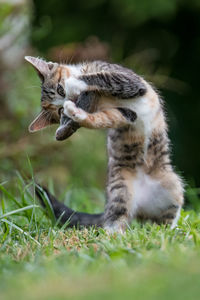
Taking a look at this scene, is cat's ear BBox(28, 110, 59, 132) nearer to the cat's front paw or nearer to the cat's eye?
the cat's eye

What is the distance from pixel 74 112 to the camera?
379 centimetres

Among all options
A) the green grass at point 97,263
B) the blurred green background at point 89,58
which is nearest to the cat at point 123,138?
the green grass at point 97,263

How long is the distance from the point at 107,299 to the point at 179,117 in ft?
25.5

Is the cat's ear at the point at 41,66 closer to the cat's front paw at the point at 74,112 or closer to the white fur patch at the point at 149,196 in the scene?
the cat's front paw at the point at 74,112

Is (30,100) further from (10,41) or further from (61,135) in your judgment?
(61,135)

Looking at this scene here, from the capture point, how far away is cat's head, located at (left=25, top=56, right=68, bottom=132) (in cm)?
435

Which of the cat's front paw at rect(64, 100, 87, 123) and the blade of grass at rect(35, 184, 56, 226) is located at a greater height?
the cat's front paw at rect(64, 100, 87, 123)

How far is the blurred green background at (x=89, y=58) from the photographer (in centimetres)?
696

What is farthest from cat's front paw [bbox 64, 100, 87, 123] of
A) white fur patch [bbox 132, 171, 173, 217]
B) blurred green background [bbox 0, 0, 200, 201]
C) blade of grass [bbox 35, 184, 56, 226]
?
blurred green background [bbox 0, 0, 200, 201]

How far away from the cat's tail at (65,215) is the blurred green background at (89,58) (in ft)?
6.22

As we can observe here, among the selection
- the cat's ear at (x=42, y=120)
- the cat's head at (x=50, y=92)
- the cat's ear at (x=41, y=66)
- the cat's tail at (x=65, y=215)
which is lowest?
the cat's tail at (x=65, y=215)

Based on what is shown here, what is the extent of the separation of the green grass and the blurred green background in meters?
2.75

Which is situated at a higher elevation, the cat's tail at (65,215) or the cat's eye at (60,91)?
the cat's eye at (60,91)

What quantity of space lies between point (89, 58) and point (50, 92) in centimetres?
290
